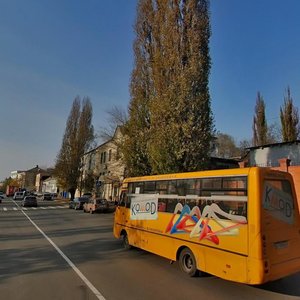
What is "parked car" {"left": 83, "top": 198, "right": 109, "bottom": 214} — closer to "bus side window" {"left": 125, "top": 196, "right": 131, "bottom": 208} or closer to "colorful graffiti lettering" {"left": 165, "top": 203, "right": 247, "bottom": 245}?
"bus side window" {"left": 125, "top": 196, "right": 131, "bottom": 208}

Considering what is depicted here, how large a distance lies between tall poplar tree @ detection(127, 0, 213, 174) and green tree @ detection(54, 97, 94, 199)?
3701cm

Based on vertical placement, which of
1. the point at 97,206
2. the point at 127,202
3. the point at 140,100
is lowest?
the point at 97,206

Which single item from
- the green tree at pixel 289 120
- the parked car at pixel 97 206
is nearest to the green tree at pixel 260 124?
the green tree at pixel 289 120

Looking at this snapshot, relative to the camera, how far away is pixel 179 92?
2145cm

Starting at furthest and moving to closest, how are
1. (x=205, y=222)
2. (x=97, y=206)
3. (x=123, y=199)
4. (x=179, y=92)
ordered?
(x=97, y=206)
(x=179, y=92)
(x=123, y=199)
(x=205, y=222)

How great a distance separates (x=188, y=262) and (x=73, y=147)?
→ 53.4 meters

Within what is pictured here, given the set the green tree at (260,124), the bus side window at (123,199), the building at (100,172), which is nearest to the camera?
the bus side window at (123,199)

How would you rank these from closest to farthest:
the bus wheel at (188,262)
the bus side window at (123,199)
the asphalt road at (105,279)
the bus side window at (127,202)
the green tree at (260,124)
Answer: the asphalt road at (105,279)
the bus wheel at (188,262)
the bus side window at (127,202)
the bus side window at (123,199)
the green tree at (260,124)

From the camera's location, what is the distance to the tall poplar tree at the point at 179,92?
21078 mm

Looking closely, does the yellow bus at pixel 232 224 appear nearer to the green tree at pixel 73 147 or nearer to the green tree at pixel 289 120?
the green tree at pixel 289 120

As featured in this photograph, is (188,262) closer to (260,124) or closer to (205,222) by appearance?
(205,222)

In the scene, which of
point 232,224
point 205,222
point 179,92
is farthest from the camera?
point 179,92

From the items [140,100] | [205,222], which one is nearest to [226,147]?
[140,100]

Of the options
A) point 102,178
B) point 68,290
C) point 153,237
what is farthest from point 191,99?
point 102,178
